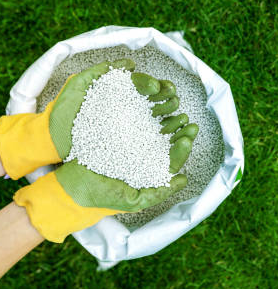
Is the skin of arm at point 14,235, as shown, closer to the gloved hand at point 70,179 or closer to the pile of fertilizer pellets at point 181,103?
the gloved hand at point 70,179

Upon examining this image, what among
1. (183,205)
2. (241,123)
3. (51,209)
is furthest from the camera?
(241,123)

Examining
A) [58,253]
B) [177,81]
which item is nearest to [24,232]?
[58,253]

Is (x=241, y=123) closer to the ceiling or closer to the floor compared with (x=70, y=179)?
closer to the floor

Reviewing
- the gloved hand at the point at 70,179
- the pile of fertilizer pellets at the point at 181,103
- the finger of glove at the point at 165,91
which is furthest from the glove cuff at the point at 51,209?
the finger of glove at the point at 165,91

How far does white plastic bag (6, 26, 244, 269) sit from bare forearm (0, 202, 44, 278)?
0.11m

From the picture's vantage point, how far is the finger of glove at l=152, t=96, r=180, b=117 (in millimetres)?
835

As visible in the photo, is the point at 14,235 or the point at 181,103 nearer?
the point at 14,235

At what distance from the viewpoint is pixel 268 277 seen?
1.10 metres

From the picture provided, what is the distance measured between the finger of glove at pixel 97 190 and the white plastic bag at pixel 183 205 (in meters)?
0.09

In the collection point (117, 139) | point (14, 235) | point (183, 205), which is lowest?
point (183, 205)

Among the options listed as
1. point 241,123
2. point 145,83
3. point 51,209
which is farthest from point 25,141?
point 241,123

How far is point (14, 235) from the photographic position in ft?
2.62

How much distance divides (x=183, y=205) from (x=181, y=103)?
0.28 meters

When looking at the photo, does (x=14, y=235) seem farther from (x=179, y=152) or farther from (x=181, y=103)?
(x=181, y=103)
